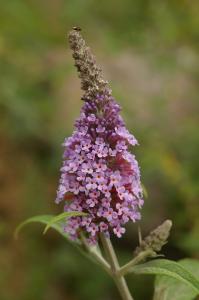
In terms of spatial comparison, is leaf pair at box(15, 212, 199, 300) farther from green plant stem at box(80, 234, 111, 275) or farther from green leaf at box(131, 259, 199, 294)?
green plant stem at box(80, 234, 111, 275)

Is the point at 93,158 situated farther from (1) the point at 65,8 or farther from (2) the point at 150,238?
(1) the point at 65,8

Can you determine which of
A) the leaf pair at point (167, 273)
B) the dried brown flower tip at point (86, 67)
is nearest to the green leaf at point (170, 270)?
the leaf pair at point (167, 273)

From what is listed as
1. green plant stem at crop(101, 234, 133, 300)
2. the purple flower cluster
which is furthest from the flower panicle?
green plant stem at crop(101, 234, 133, 300)

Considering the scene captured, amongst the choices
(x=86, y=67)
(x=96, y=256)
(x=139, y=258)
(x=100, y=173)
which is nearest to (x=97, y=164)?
(x=100, y=173)

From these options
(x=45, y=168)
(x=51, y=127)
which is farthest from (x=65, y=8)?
(x=45, y=168)

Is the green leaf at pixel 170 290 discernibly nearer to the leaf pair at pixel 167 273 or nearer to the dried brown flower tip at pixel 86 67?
the leaf pair at pixel 167 273

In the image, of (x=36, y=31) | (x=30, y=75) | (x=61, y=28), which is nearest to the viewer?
(x=30, y=75)

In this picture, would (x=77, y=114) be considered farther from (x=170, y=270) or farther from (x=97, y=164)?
(x=170, y=270)
